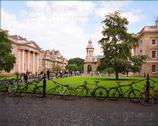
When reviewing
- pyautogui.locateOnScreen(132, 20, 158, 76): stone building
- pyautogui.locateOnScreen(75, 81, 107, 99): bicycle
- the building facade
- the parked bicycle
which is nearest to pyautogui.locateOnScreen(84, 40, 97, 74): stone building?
the building facade

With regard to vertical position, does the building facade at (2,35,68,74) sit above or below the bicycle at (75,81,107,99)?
above

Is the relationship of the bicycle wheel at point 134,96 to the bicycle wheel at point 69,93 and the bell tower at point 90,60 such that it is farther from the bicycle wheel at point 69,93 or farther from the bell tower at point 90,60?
the bell tower at point 90,60

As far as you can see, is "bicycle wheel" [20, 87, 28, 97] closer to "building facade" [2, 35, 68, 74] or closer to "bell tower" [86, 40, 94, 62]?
"building facade" [2, 35, 68, 74]

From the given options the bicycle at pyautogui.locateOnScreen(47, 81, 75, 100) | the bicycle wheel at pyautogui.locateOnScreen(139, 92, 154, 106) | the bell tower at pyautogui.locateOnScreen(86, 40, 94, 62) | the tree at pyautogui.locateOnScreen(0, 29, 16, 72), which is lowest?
the bicycle wheel at pyautogui.locateOnScreen(139, 92, 154, 106)

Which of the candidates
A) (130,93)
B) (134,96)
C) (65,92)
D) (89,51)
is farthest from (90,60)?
(134,96)

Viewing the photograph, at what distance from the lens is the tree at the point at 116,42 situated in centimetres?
5178

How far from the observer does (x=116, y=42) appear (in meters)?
52.9

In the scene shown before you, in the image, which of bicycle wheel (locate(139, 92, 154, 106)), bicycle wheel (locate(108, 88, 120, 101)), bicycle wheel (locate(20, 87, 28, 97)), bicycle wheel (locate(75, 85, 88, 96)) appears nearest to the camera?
bicycle wheel (locate(139, 92, 154, 106))

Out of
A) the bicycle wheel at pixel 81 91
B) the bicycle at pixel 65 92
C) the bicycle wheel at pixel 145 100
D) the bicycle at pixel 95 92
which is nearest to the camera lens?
the bicycle wheel at pixel 145 100

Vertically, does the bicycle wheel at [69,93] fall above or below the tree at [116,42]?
below

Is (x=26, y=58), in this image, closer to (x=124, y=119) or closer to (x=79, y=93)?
(x=79, y=93)

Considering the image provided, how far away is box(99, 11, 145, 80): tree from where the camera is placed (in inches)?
2039

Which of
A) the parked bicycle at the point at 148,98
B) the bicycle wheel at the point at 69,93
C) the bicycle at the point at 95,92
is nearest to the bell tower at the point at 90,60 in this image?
the bicycle at the point at 95,92

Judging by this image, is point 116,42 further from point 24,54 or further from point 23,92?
point 24,54
